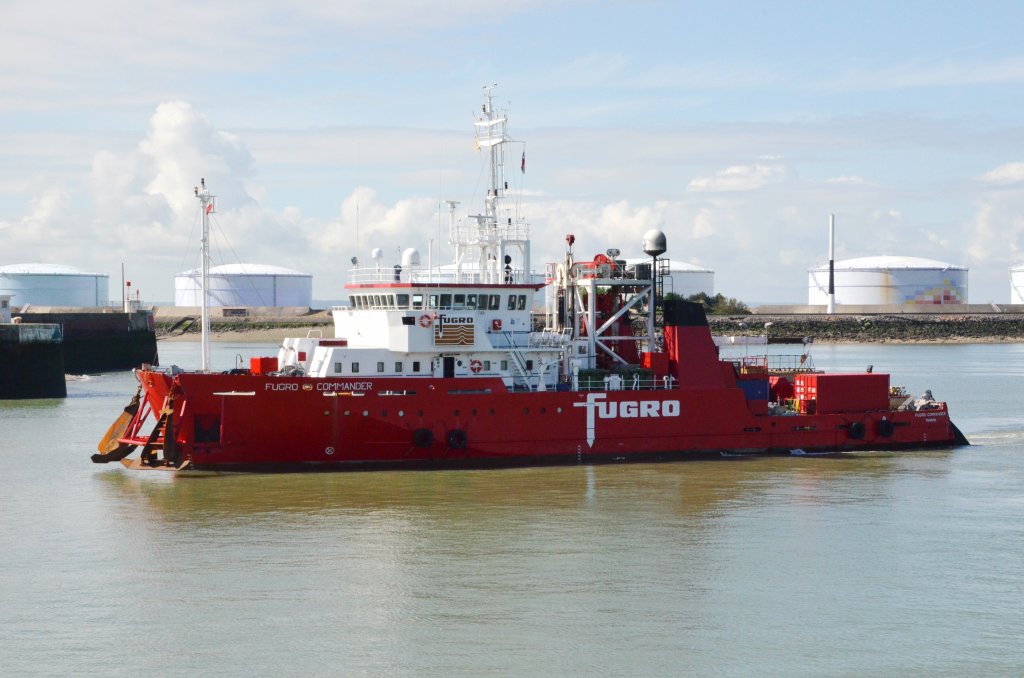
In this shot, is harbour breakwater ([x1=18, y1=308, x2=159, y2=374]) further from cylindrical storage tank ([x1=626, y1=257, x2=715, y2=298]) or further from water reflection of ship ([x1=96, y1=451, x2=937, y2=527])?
cylindrical storage tank ([x1=626, y1=257, x2=715, y2=298])

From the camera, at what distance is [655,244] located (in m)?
32.1

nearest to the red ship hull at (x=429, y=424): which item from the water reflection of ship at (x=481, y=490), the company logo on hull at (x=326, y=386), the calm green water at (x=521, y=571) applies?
the company logo on hull at (x=326, y=386)

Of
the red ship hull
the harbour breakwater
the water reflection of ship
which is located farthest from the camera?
the harbour breakwater

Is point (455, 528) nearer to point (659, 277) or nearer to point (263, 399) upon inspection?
point (263, 399)

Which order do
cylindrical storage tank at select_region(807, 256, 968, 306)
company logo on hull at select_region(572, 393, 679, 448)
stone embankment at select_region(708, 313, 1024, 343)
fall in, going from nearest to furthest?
1. company logo on hull at select_region(572, 393, 679, 448)
2. stone embankment at select_region(708, 313, 1024, 343)
3. cylindrical storage tank at select_region(807, 256, 968, 306)

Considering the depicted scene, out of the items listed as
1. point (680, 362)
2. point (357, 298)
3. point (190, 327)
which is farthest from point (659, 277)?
point (190, 327)

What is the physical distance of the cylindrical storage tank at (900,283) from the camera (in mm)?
116438

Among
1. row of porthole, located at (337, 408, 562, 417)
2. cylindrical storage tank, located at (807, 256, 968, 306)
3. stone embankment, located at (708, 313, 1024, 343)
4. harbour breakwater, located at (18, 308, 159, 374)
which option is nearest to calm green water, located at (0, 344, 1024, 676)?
row of porthole, located at (337, 408, 562, 417)

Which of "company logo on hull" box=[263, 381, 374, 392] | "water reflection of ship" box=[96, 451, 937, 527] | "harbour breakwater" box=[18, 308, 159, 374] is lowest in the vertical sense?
"water reflection of ship" box=[96, 451, 937, 527]

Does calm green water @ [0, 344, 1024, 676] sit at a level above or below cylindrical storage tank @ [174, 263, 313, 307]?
below

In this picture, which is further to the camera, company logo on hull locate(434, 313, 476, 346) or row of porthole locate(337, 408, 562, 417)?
company logo on hull locate(434, 313, 476, 346)

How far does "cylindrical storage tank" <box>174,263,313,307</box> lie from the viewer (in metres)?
122

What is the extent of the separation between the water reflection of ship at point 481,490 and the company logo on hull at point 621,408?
123cm

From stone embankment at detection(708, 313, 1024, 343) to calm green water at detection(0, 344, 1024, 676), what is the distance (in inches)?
2883
